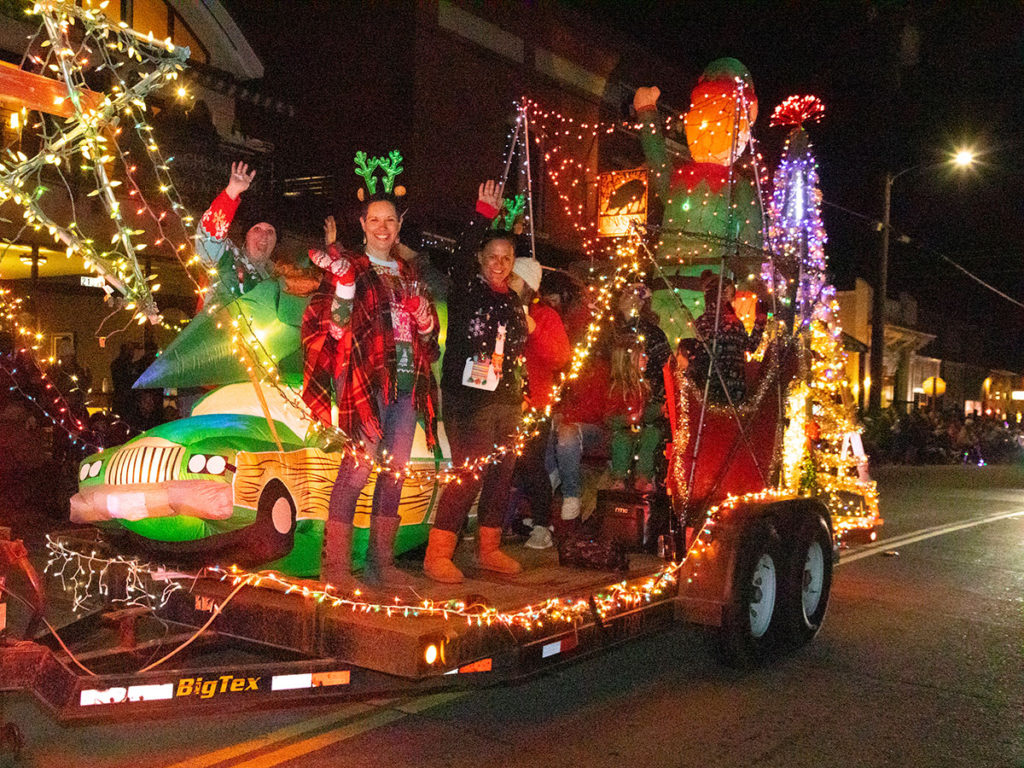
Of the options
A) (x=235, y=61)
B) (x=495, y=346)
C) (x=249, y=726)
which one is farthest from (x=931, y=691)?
(x=235, y=61)

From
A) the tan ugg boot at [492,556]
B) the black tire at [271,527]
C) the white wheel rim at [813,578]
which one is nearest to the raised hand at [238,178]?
the black tire at [271,527]

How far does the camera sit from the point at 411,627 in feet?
12.0

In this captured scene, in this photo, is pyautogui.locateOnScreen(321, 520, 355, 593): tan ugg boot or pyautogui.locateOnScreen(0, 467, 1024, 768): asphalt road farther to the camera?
pyautogui.locateOnScreen(321, 520, 355, 593): tan ugg boot

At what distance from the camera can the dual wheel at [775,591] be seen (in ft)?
16.9

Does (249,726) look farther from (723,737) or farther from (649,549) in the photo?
(649,549)

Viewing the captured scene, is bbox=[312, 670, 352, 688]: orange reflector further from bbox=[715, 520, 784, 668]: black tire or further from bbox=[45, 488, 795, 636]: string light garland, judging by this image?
bbox=[715, 520, 784, 668]: black tire

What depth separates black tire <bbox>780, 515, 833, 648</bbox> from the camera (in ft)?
18.6

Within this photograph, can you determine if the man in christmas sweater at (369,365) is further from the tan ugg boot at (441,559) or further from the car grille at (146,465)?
the car grille at (146,465)

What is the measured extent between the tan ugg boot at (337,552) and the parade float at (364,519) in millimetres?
251

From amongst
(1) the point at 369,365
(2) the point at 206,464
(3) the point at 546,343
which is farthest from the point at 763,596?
(2) the point at 206,464

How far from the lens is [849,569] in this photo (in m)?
8.83

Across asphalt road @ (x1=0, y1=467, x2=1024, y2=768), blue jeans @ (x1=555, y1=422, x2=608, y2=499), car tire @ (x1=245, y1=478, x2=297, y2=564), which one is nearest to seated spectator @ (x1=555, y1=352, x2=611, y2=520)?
blue jeans @ (x1=555, y1=422, x2=608, y2=499)

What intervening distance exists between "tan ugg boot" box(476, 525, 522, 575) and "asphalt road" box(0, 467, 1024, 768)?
64 centimetres

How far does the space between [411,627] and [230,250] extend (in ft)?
7.88
